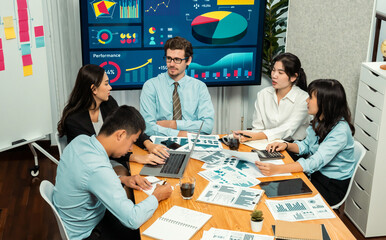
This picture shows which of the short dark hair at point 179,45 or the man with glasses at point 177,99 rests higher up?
the short dark hair at point 179,45

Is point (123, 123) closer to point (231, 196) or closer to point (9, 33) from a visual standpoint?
point (231, 196)

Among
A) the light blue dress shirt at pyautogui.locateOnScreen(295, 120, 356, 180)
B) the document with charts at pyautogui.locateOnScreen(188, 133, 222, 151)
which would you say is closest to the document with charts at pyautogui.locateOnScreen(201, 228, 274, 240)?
the light blue dress shirt at pyautogui.locateOnScreen(295, 120, 356, 180)

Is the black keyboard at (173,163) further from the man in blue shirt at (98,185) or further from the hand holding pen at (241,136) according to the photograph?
the hand holding pen at (241,136)

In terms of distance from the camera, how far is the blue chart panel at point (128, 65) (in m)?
4.32

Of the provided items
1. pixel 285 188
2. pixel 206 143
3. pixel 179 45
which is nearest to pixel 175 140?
pixel 206 143

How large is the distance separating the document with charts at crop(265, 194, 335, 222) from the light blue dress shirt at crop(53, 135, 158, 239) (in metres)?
0.57

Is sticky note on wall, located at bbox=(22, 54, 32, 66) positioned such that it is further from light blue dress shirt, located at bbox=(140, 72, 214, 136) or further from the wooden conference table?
the wooden conference table

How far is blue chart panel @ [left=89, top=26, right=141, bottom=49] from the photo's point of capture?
4246 millimetres

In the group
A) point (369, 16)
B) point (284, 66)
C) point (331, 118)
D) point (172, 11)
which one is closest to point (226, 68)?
point (172, 11)

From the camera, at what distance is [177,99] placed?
11.8 feet

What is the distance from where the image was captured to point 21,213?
12.2 feet

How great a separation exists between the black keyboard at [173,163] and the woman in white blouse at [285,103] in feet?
2.37

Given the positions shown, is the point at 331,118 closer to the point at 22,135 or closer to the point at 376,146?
the point at 376,146

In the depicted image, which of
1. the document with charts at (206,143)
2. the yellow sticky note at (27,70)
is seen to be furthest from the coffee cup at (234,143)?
the yellow sticky note at (27,70)
